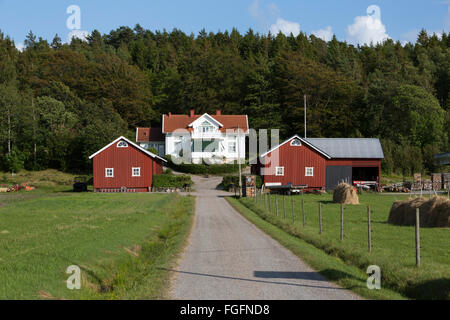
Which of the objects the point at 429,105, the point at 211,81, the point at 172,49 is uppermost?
the point at 172,49

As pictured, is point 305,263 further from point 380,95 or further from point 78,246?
point 380,95

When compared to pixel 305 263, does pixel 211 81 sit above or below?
above

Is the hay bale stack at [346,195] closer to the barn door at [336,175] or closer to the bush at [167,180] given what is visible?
the barn door at [336,175]

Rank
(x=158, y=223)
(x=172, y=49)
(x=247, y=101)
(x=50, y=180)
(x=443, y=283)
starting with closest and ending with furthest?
(x=443, y=283)
(x=158, y=223)
(x=50, y=180)
(x=247, y=101)
(x=172, y=49)

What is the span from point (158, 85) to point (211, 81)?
16284 millimetres

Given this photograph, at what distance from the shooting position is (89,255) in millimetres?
14094

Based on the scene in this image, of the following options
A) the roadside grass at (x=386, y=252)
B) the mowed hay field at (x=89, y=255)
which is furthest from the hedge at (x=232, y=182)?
the mowed hay field at (x=89, y=255)

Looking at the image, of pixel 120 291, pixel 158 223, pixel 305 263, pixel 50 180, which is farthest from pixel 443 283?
pixel 50 180

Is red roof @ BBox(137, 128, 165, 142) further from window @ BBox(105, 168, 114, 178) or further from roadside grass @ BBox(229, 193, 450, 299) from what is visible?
roadside grass @ BBox(229, 193, 450, 299)

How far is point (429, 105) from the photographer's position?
239ft

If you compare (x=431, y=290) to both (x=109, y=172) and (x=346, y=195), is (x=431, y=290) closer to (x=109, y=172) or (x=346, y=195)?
(x=346, y=195)

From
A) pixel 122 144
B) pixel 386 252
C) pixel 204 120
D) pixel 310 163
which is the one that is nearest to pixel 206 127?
pixel 204 120

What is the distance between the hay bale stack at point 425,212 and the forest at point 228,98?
140ft

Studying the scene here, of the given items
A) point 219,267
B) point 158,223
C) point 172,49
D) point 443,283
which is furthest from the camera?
point 172,49
